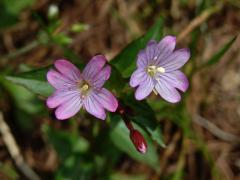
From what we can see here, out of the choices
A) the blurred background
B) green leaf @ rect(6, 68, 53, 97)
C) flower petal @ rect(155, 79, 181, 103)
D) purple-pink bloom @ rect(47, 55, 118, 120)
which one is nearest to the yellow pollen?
purple-pink bloom @ rect(47, 55, 118, 120)

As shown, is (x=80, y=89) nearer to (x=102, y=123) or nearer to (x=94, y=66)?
(x=94, y=66)

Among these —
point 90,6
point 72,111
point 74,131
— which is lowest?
point 74,131

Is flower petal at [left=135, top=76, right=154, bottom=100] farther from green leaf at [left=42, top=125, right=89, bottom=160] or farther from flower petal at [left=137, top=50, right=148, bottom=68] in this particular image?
green leaf at [left=42, top=125, right=89, bottom=160]

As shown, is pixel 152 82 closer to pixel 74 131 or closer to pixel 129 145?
pixel 129 145

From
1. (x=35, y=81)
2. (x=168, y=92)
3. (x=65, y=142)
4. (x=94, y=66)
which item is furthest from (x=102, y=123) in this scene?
(x=94, y=66)

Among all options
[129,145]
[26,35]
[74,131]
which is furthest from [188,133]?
[26,35]

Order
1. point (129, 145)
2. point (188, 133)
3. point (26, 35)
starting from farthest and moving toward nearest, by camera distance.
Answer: point (26, 35), point (188, 133), point (129, 145)

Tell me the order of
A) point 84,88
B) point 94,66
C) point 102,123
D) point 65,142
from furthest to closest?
point 65,142 < point 102,123 < point 84,88 < point 94,66
